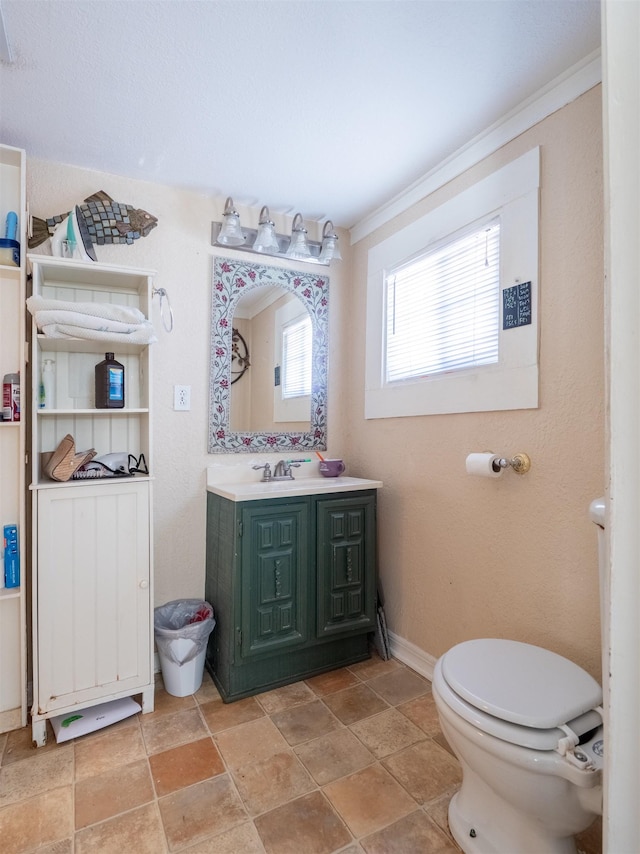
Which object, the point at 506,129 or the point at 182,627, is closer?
the point at 506,129

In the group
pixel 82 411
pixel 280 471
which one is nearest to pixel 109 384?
pixel 82 411

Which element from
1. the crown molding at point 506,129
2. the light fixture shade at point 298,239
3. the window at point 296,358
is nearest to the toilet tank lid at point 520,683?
the window at point 296,358

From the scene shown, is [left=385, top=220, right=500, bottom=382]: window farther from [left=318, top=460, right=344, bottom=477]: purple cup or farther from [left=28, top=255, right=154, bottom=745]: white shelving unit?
[left=28, top=255, right=154, bottom=745]: white shelving unit

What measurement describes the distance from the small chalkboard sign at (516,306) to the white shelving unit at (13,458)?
71.2 inches

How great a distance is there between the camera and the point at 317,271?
2551 mm

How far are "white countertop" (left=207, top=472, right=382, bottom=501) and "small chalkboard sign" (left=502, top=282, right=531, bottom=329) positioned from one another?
96cm

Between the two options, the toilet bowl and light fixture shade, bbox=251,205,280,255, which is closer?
the toilet bowl

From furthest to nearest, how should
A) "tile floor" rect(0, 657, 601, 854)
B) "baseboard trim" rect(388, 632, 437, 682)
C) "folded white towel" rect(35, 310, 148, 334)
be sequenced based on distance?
"baseboard trim" rect(388, 632, 437, 682)
"folded white towel" rect(35, 310, 148, 334)
"tile floor" rect(0, 657, 601, 854)

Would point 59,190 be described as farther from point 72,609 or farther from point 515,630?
point 515,630

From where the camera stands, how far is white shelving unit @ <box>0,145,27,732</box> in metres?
1.70

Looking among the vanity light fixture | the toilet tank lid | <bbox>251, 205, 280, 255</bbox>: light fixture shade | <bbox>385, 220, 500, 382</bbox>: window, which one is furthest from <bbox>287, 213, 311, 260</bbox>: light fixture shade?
the toilet tank lid

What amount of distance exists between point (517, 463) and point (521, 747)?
90 centimetres

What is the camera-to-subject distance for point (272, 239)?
2.25 m

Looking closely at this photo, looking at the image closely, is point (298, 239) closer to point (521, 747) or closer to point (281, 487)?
point (281, 487)
